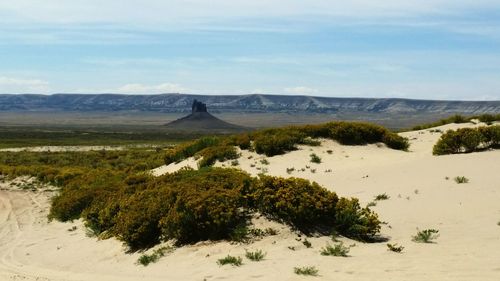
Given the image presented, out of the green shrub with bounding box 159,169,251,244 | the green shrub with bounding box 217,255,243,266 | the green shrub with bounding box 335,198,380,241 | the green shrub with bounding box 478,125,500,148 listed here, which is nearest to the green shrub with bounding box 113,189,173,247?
the green shrub with bounding box 159,169,251,244

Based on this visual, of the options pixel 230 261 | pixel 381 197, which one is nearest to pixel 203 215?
pixel 230 261

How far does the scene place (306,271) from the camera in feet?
30.2

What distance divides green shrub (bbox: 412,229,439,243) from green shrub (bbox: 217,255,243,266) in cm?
368

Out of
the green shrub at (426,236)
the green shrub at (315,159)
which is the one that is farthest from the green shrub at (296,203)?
the green shrub at (315,159)

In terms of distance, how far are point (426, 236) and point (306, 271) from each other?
3.15 metres

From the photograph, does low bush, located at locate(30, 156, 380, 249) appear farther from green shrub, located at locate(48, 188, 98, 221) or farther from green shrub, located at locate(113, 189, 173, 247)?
green shrub, located at locate(48, 188, 98, 221)

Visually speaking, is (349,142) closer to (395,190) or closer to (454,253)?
(395,190)

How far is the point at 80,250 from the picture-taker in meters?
14.1

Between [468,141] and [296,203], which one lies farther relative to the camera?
[468,141]

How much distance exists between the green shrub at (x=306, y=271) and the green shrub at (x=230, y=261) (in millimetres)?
1251

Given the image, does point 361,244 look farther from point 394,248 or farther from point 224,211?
point 224,211

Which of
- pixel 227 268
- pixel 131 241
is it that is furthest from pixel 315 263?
pixel 131 241

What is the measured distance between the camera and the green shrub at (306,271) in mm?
9180

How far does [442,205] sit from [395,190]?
7.13 ft
